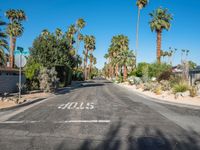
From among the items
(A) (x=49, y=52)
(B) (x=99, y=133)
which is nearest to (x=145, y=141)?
(B) (x=99, y=133)

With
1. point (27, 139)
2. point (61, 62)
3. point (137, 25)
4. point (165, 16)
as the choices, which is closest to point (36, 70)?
point (61, 62)

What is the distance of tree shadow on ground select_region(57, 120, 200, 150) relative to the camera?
20.9ft

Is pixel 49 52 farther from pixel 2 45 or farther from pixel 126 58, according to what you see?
pixel 126 58

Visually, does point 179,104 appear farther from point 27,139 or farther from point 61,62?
point 61,62

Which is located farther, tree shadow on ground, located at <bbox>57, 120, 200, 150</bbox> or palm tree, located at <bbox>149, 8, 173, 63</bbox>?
palm tree, located at <bbox>149, 8, 173, 63</bbox>

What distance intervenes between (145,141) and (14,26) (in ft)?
154

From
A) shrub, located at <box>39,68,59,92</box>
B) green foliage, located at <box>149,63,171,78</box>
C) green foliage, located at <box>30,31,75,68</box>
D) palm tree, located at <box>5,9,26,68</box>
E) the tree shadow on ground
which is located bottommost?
the tree shadow on ground

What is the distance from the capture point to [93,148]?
6.27 m

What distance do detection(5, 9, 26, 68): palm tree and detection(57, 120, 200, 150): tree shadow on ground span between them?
44.1 m

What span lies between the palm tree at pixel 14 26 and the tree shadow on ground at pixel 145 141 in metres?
44.1

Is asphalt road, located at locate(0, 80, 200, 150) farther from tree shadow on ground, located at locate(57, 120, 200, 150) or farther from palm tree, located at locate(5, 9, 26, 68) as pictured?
palm tree, located at locate(5, 9, 26, 68)

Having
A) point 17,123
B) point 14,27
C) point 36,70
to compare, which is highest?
point 14,27

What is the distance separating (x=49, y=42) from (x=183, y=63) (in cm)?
1834

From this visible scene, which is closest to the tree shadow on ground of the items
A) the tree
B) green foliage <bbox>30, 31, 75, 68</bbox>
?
the tree
